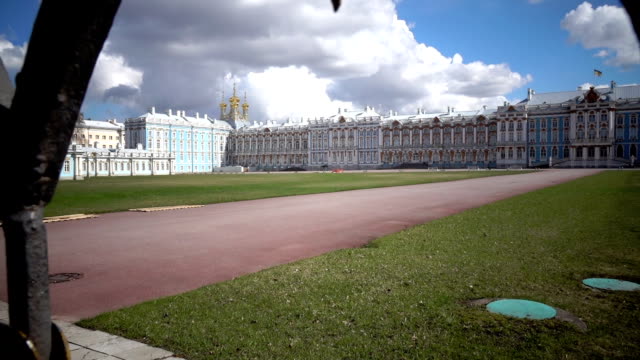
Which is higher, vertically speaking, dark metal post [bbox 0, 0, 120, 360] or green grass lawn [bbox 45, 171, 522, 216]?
dark metal post [bbox 0, 0, 120, 360]

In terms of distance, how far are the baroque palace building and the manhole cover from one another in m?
64.4

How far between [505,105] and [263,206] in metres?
91.1

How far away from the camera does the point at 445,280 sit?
7.76 m

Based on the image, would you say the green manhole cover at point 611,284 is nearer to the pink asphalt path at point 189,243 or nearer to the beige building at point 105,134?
the pink asphalt path at point 189,243

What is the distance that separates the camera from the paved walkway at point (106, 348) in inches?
193

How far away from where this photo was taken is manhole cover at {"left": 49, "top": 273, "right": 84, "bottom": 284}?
27.3ft

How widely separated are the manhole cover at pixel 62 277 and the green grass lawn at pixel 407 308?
106 inches

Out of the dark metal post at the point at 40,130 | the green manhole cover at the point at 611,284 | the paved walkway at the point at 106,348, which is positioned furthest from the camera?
the green manhole cover at the point at 611,284

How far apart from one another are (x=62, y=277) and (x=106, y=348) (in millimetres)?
4259

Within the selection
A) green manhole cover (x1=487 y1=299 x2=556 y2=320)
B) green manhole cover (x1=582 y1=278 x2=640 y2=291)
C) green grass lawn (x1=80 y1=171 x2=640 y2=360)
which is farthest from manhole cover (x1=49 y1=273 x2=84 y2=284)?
green manhole cover (x1=582 y1=278 x2=640 y2=291)

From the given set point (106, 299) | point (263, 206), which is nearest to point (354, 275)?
point (106, 299)

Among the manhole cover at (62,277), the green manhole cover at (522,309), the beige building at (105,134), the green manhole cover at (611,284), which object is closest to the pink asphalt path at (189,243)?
the manhole cover at (62,277)

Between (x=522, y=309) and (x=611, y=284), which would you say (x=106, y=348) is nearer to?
(x=522, y=309)

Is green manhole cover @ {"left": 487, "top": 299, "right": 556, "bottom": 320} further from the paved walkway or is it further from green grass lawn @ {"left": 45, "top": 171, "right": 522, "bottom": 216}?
green grass lawn @ {"left": 45, "top": 171, "right": 522, "bottom": 216}
